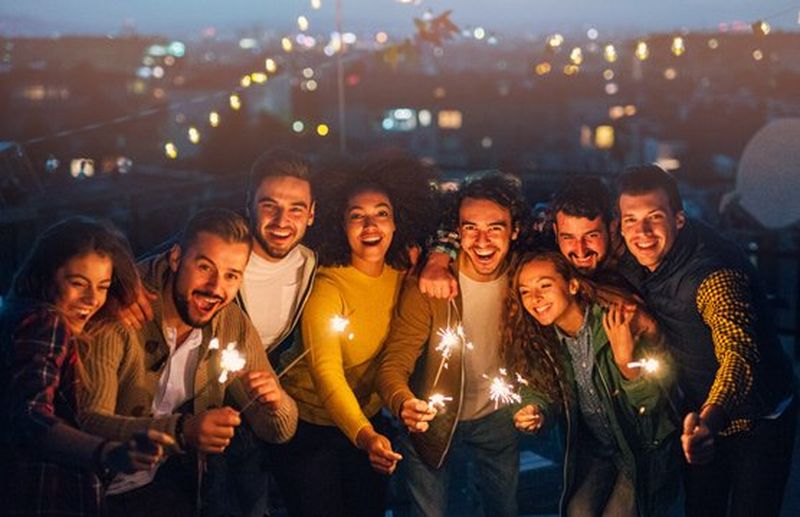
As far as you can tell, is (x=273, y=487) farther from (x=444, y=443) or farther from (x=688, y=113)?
(x=688, y=113)

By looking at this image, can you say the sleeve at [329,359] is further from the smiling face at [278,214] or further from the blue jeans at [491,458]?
the blue jeans at [491,458]

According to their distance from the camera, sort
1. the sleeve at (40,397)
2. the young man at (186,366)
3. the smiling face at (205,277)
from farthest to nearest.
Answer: the smiling face at (205,277) < the young man at (186,366) < the sleeve at (40,397)

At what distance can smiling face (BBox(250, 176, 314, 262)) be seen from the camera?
173 inches

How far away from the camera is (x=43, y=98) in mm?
37438

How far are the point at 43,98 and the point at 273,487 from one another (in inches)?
1422

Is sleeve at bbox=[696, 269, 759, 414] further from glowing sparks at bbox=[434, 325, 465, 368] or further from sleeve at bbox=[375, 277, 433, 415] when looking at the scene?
sleeve at bbox=[375, 277, 433, 415]

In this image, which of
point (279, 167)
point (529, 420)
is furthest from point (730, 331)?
point (279, 167)

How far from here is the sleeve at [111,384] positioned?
3.45 m

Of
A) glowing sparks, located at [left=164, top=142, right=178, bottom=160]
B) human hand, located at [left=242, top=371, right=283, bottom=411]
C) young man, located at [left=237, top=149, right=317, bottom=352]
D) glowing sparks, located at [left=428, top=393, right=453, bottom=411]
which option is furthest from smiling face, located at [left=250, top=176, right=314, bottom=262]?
glowing sparks, located at [left=164, top=142, right=178, bottom=160]

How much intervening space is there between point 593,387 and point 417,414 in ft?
2.74

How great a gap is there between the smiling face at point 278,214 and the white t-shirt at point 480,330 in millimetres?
864

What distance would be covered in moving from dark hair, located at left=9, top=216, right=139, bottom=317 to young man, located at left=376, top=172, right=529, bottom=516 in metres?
1.38

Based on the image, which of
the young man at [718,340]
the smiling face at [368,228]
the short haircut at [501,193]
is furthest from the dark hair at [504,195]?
the young man at [718,340]

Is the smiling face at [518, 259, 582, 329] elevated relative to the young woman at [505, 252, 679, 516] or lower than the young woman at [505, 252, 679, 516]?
elevated
